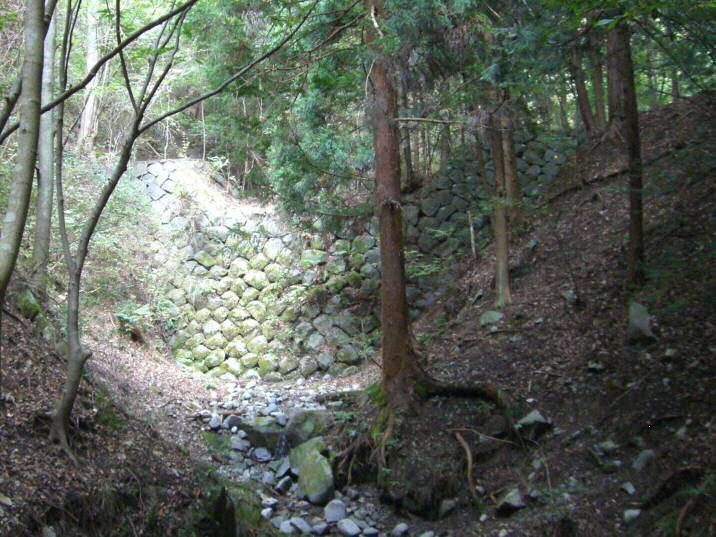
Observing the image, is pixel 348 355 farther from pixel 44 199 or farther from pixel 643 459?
pixel 643 459

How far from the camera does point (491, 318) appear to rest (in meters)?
7.40

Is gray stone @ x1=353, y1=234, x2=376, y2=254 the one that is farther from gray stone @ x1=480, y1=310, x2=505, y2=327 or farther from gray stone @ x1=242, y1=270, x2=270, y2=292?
gray stone @ x1=480, y1=310, x2=505, y2=327

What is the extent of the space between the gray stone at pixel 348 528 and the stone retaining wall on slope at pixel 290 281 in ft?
13.2

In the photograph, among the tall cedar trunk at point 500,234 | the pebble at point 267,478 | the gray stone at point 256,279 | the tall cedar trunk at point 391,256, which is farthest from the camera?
the gray stone at point 256,279

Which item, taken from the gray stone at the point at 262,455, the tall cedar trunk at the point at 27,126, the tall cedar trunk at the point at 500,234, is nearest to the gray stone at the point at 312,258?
the tall cedar trunk at the point at 500,234

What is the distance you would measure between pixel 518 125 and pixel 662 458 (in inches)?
197

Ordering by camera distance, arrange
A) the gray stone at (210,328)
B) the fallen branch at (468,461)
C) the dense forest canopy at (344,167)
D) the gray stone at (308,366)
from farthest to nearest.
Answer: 1. the gray stone at (210,328)
2. the gray stone at (308,366)
3. the fallen branch at (468,461)
4. the dense forest canopy at (344,167)

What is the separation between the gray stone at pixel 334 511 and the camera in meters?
5.32

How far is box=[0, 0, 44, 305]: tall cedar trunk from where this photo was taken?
2111 mm

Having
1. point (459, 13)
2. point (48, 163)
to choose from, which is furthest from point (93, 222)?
point (459, 13)

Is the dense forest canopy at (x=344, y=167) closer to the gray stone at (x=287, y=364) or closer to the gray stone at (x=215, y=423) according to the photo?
the gray stone at (x=287, y=364)

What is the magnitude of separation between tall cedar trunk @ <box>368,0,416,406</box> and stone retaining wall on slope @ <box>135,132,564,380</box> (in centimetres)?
314

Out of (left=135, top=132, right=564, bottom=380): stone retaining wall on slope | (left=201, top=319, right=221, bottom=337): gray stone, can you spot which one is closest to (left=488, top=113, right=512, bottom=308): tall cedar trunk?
(left=135, top=132, right=564, bottom=380): stone retaining wall on slope

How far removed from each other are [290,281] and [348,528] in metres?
6.74
